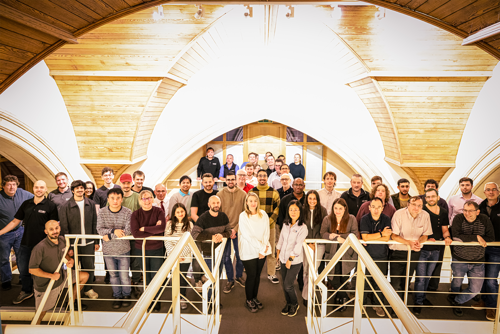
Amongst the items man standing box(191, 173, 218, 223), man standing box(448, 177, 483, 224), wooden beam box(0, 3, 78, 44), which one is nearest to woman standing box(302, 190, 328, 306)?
man standing box(191, 173, 218, 223)

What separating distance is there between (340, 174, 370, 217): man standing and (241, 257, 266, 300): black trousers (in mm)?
1353

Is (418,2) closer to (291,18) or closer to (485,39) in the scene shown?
(485,39)

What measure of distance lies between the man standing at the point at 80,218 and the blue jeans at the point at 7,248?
98 cm

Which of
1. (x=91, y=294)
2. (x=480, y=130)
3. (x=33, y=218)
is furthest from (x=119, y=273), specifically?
(x=480, y=130)

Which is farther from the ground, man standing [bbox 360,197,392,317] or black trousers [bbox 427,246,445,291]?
man standing [bbox 360,197,392,317]

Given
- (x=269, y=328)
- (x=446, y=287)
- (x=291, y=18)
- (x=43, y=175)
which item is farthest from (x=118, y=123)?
(x=446, y=287)

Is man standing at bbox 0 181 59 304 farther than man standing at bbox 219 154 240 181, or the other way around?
man standing at bbox 219 154 240 181

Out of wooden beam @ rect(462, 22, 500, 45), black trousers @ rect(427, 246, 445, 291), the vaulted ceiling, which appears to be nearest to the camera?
wooden beam @ rect(462, 22, 500, 45)

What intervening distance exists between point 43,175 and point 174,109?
3.10 meters

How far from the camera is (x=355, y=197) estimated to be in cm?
416

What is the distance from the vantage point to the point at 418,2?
234 cm

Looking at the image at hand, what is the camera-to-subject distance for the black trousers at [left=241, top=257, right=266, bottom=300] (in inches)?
137

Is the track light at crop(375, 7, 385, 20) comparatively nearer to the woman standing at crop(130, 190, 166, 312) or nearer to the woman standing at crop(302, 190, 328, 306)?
the woman standing at crop(302, 190, 328, 306)

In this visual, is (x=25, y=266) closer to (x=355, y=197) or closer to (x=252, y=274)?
(x=252, y=274)
